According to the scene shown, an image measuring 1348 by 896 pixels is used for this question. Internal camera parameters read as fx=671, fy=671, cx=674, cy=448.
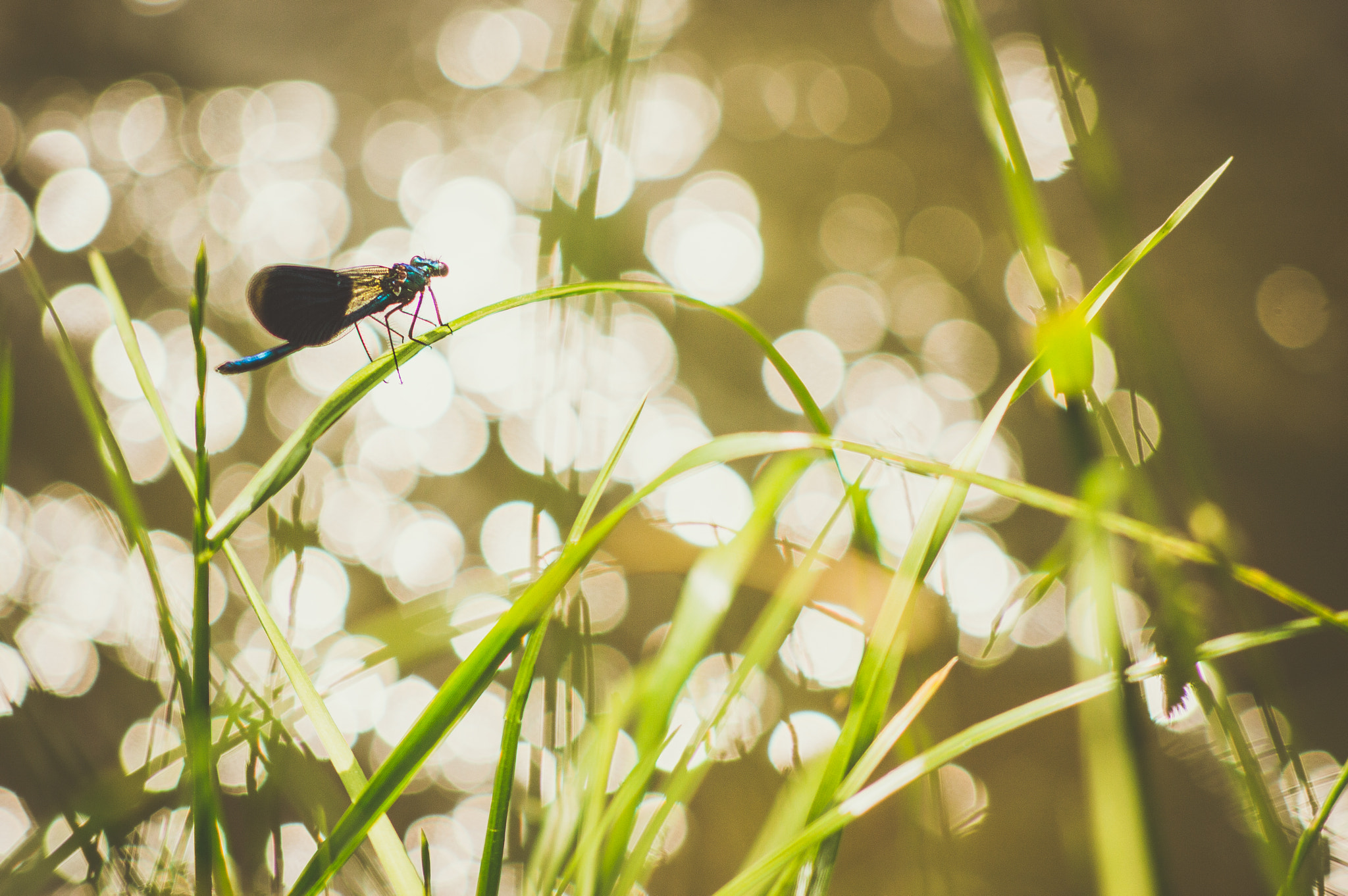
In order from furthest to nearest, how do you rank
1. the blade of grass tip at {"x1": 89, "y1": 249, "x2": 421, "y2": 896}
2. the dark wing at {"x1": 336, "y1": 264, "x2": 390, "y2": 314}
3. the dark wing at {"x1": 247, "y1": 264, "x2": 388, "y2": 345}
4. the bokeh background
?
the bokeh background, the dark wing at {"x1": 336, "y1": 264, "x2": 390, "y2": 314}, the dark wing at {"x1": 247, "y1": 264, "x2": 388, "y2": 345}, the blade of grass tip at {"x1": 89, "y1": 249, "x2": 421, "y2": 896}

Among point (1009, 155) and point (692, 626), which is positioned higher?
point (1009, 155)

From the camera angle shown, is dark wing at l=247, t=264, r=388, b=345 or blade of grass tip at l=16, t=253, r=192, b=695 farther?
dark wing at l=247, t=264, r=388, b=345

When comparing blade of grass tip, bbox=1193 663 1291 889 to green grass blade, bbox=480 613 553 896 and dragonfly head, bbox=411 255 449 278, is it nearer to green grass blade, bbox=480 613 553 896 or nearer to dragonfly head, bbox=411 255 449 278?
green grass blade, bbox=480 613 553 896

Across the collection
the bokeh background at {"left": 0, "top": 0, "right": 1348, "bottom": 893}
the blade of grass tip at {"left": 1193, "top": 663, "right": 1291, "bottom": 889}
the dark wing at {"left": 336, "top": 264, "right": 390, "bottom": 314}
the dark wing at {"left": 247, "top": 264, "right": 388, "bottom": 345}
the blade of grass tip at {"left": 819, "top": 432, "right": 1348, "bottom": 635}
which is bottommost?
the blade of grass tip at {"left": 1193, "top": 663, "right": 1291, "bottom": 889}

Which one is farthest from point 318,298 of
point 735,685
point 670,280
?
point 670,280

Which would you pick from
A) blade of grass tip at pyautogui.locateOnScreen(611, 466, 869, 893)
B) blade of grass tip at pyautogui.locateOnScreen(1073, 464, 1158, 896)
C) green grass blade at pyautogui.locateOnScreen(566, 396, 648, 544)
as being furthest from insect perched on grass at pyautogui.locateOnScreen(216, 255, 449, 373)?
blade of grass tip at pyautogui.locateOnScreen(1073, 464, 1158, 896)

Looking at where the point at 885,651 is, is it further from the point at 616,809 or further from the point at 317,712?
the point at 317,712

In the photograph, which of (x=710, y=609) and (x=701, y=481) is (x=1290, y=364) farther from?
(x=710, y=609)
